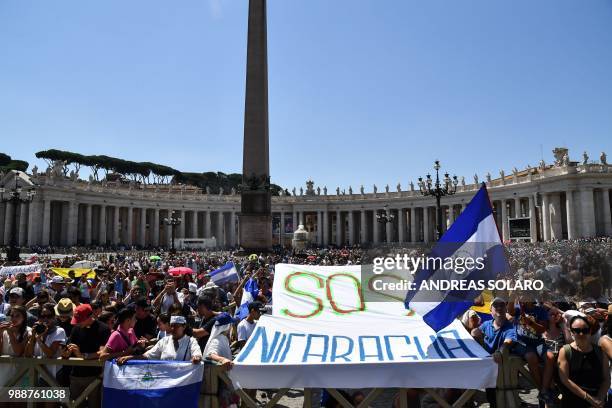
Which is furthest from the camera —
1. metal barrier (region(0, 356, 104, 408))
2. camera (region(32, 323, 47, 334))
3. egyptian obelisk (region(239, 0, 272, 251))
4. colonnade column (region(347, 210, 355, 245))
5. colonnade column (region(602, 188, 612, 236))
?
colonnade column (region(347, 210, 355, 245))

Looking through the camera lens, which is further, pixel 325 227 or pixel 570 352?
pixel 325 227

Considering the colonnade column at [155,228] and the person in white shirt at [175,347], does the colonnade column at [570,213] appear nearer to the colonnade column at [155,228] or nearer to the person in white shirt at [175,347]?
the person in white shirt at [175,347]

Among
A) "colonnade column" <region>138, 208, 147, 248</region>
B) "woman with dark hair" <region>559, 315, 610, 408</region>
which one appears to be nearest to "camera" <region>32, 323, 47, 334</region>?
"woman with dark hair" <region>559, 315, 610, 408</region>

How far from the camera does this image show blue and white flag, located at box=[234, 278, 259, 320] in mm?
6699

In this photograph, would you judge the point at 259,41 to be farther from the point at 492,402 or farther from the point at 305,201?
the point at 305,201

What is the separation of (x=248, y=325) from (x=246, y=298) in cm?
181

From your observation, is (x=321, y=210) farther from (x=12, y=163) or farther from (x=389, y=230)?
(x=12, y=163)

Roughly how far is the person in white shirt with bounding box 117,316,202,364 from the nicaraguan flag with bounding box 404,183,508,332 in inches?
92.6

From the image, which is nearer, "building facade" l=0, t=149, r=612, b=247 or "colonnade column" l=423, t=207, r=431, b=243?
"building facade" l=0, t=149, r=612, b=247

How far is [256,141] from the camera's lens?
2245 centimetres

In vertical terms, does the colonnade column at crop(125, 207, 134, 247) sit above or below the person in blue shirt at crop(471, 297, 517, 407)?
above

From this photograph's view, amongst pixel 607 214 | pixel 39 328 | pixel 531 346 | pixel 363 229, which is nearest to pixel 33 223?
pixel 363 229

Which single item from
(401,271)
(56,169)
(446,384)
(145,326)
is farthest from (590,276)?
(56,169)

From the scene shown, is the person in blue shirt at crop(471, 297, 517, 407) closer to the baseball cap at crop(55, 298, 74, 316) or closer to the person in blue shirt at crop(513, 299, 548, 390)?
the person in blue shirt at crop(513, 299, 548, 390)
